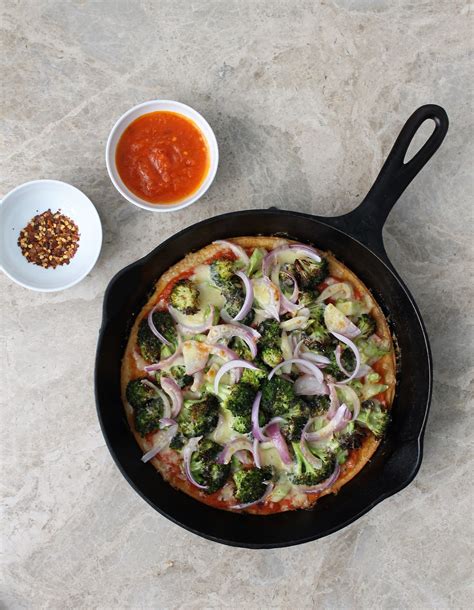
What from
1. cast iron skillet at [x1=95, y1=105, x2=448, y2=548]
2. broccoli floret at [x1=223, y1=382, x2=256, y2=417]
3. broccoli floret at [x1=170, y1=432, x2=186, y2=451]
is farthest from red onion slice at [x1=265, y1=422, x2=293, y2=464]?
broccoli floret at [x1=170, y1=432, x2=186, y2=451]

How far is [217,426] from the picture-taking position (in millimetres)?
3967

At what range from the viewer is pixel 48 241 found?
4.13 meters

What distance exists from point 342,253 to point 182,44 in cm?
186

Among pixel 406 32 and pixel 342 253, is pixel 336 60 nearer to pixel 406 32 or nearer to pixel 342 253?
pixel 406 32

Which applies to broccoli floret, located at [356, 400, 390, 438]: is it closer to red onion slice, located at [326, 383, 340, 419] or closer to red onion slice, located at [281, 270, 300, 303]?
red onion slice, located at [326, 383, 340, 419]

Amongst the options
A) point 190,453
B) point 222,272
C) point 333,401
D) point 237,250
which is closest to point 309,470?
point 333,401

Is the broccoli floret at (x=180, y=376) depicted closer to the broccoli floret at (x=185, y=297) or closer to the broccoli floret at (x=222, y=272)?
the broccoli floret at (x=185, y=297)

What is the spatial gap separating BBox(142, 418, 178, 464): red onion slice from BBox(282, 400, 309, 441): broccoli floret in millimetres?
732

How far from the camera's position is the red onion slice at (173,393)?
12.9 ft

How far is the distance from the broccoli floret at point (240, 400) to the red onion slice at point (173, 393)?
1.05ft

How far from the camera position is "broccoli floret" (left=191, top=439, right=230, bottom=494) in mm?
3908

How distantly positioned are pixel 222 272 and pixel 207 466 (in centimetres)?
125

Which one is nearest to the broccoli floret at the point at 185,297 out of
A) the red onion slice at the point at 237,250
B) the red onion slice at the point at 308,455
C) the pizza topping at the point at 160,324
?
the pizza topping at the point at 160,324

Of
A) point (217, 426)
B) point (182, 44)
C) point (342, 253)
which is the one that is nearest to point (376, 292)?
point (342, 253)
